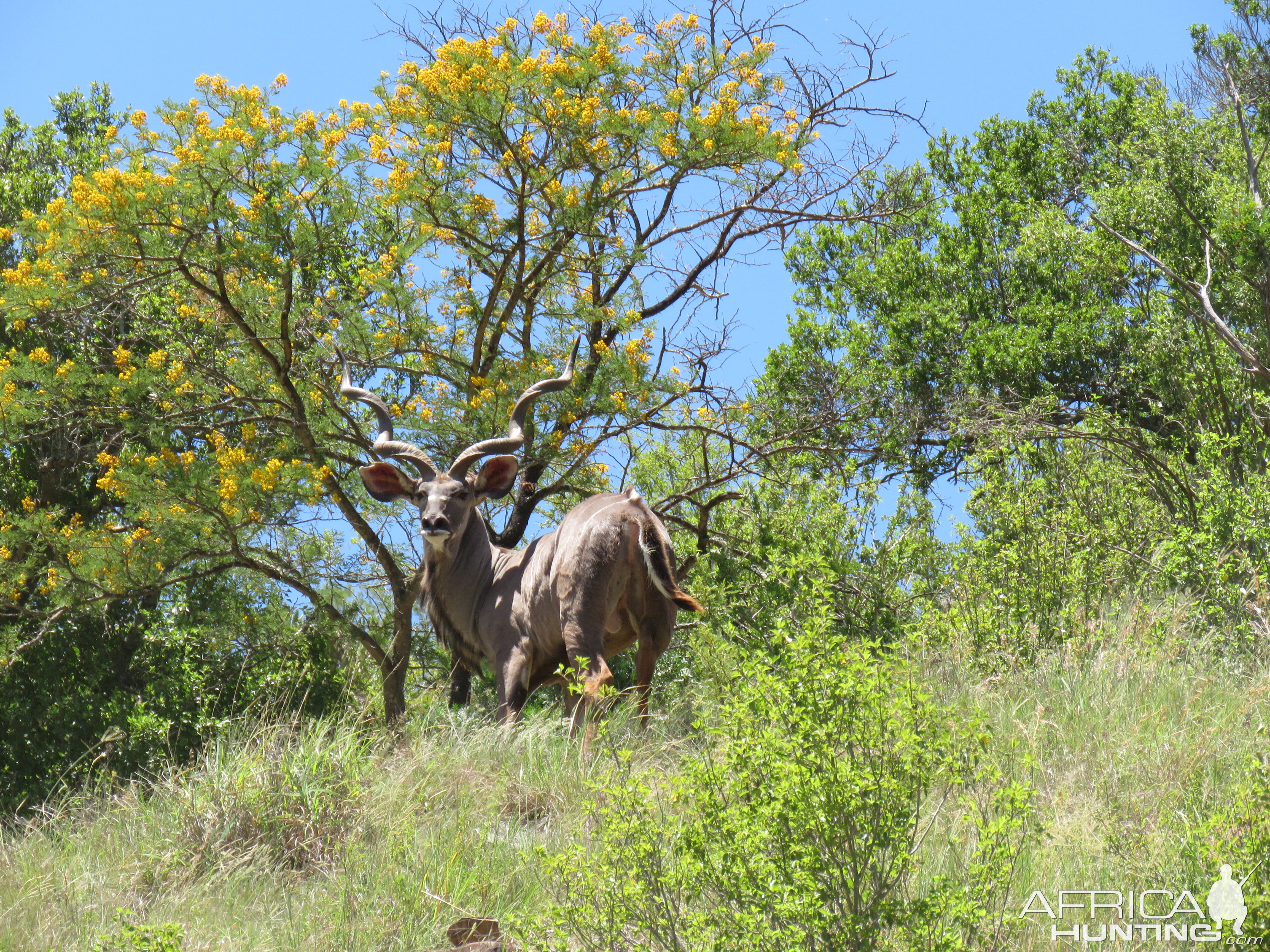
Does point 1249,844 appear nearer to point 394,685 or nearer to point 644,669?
point 644,669

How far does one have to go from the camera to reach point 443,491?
372 inches

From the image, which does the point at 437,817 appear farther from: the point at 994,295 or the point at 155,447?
the point at 994,295

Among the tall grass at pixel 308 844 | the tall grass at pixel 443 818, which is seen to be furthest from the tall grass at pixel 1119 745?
the tall grass at pixel 308 844

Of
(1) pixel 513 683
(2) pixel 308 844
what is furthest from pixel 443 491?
(2) pixel 308 844

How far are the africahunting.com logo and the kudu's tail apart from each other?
13.0 feet

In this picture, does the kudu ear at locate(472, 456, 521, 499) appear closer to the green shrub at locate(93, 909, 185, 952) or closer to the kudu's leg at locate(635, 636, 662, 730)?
the kudu's leg at locate(635, 636, 662, 730)

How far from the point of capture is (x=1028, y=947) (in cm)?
491

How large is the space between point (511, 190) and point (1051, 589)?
20.2 feet

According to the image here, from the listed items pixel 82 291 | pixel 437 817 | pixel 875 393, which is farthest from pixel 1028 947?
pixel 875 393

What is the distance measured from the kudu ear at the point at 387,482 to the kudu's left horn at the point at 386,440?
0.18 m

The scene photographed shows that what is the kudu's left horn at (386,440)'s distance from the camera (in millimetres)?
9812

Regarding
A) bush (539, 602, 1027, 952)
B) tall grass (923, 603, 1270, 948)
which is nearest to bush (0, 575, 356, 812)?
tall grass (923, 603, 1270, 948)

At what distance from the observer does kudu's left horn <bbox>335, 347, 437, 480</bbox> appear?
9812 mm

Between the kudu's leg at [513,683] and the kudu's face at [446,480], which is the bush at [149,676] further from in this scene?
the kudu's leg at [513,683]
